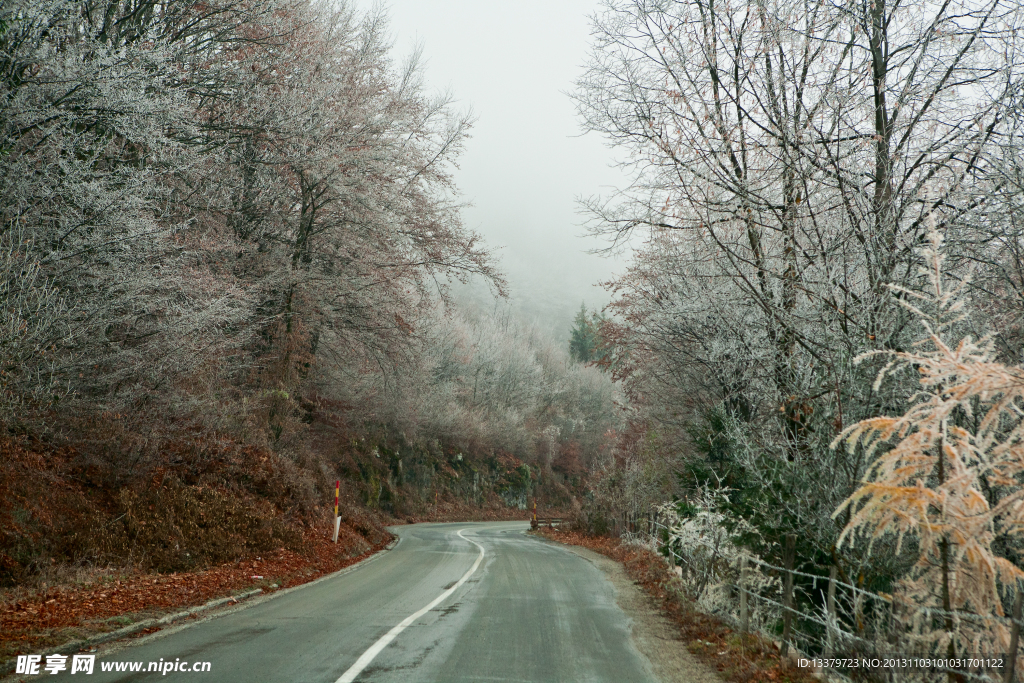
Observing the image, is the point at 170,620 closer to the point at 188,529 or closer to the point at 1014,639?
the point at 188,529

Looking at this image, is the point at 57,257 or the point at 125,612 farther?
the point at 57,257

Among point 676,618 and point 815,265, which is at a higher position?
point 815,265

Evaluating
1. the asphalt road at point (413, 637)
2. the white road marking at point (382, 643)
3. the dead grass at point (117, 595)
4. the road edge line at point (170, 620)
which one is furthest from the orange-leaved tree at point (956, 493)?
the dead grass at point (117, 595)

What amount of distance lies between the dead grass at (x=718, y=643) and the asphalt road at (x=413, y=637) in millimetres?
788

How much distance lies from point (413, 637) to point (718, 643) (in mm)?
3503

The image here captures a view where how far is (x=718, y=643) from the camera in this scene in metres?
7.76

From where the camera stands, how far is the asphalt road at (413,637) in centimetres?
583

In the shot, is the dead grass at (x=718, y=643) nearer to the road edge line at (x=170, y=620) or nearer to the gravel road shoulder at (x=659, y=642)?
the gravel road shoulder at (x=659, y=642)

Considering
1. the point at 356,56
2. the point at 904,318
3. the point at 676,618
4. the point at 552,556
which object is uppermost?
the point at 356,56

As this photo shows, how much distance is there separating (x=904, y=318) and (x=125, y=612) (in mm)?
8847

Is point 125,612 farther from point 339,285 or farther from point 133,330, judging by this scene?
point 339,285

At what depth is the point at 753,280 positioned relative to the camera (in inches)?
313

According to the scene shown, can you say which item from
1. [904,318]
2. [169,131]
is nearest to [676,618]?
[904,318]

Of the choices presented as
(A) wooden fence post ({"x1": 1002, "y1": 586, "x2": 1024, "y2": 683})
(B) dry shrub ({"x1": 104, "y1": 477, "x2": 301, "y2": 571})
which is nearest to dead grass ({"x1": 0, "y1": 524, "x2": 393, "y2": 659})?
(B) dry shrub ({"x1": 104, "y1": 477, "x2": 301, "y2": 571})
